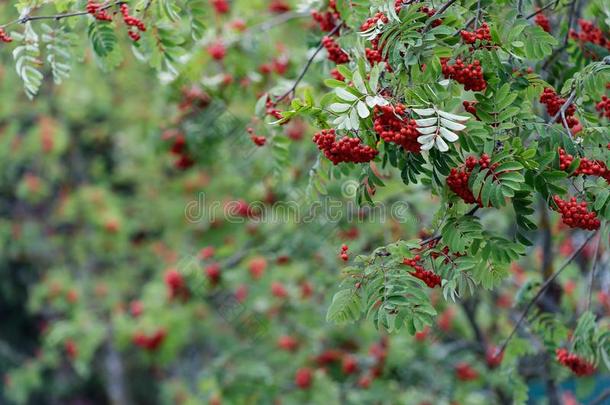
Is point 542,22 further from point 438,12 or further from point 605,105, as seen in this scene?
point 438,12

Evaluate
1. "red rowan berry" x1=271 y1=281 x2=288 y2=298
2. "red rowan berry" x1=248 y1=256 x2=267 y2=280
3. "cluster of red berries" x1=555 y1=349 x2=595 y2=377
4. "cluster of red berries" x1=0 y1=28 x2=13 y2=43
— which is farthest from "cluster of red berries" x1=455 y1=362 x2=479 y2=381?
"cluster of red berries" x1=0 y1=28 x2=13 y2=43

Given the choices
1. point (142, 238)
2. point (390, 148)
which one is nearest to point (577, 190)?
point (390, 148)

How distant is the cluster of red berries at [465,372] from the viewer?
5.32m

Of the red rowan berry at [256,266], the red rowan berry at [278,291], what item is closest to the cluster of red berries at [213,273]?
the red rowan berry at [256,266]

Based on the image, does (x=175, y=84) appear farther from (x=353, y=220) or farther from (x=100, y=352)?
(x=100, y=352)

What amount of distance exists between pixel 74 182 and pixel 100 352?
2.12 meters

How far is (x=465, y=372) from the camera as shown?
535cm

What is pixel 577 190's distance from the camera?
218 cm

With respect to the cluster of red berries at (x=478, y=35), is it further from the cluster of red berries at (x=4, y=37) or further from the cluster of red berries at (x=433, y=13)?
the cluster of red berries at (x=4, y=37)

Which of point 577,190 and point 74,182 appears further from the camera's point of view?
point 74,182

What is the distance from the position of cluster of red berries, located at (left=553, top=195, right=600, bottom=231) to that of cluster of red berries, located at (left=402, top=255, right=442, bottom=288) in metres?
0.39

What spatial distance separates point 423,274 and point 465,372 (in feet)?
11.0

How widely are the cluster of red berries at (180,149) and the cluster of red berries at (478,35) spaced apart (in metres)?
2.90

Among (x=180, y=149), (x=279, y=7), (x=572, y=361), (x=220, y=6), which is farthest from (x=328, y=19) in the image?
(x=279, y=7)
